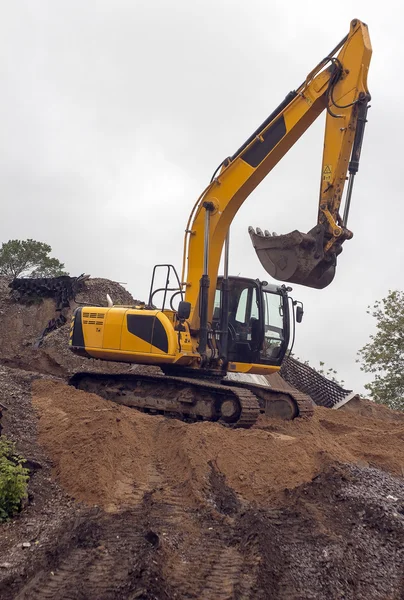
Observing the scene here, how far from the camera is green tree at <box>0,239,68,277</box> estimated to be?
117ft

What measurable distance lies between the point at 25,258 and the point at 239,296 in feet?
85.1

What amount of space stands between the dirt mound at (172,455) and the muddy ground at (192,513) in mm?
21

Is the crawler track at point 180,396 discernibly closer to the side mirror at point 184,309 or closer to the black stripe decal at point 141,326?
the black stripe decal at point 141,326

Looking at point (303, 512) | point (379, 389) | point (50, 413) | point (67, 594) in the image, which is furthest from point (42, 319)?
point (67, 594)

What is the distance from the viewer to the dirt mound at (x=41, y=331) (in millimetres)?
17016

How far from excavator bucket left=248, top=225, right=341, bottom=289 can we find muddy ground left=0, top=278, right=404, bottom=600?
2295 mm

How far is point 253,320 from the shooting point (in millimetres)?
11828

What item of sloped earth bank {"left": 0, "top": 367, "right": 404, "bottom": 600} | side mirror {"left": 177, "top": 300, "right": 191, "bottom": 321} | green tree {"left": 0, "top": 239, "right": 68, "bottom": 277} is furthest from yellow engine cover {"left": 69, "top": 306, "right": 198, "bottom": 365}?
green tree {"left": 0, "top": 239, "right": 68, "bottom": 277}

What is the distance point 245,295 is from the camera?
11.9m

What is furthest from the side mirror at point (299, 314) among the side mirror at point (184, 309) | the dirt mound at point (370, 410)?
the dirt mound at point (370, 410)

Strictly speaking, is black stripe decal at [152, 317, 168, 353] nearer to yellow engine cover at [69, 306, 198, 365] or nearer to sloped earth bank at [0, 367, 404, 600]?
yellow engine cover at [69, 306, 198, 365]

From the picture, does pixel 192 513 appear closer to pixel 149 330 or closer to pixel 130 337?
pixel 149 330

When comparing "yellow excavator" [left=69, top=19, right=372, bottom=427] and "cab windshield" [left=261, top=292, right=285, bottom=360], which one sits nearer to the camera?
"yellow excavator" [left=69, top=19, right=372, bottom=427]

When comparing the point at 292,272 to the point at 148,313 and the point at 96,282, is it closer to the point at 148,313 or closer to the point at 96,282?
the point at 148,313
